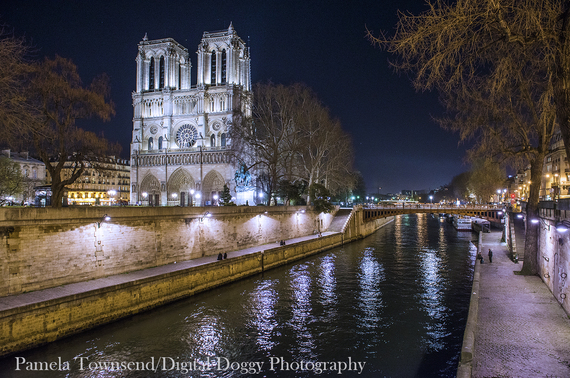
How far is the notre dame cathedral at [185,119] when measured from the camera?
55750 mm

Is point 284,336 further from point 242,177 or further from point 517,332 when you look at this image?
point 242,177

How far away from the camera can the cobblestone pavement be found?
7332 mm

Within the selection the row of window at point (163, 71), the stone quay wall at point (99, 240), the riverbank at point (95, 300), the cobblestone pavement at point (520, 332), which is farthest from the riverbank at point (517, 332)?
the row of window at point (163, 71)

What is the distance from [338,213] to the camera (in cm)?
4228

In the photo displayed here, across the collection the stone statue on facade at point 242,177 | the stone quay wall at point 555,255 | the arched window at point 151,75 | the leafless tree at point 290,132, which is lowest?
the stone quay wall at point 555,255

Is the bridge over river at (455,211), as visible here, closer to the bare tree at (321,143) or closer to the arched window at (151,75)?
the bare tree at (321,143)

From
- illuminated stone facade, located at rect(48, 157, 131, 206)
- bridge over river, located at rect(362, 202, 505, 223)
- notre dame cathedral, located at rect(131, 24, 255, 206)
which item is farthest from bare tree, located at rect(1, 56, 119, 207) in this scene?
illuminated stone facade, located at rect(48, 157, 131, 206)

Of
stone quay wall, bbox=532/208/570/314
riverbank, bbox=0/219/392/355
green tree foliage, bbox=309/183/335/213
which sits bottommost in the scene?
riverbank, bbox=0/219/392/355

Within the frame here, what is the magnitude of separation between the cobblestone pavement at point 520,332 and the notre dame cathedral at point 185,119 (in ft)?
146

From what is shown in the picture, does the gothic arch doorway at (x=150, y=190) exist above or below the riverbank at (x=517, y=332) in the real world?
above

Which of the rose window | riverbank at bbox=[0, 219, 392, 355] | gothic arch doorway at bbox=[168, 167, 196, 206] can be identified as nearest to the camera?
riverbank at bbox=[0, 219, 392, 355]

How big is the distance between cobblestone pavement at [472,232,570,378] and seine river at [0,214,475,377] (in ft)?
4.42

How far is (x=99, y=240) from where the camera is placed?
14812mm

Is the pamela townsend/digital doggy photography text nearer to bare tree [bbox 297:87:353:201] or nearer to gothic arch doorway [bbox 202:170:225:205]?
bare tree [bbox 297:87:353:201]
